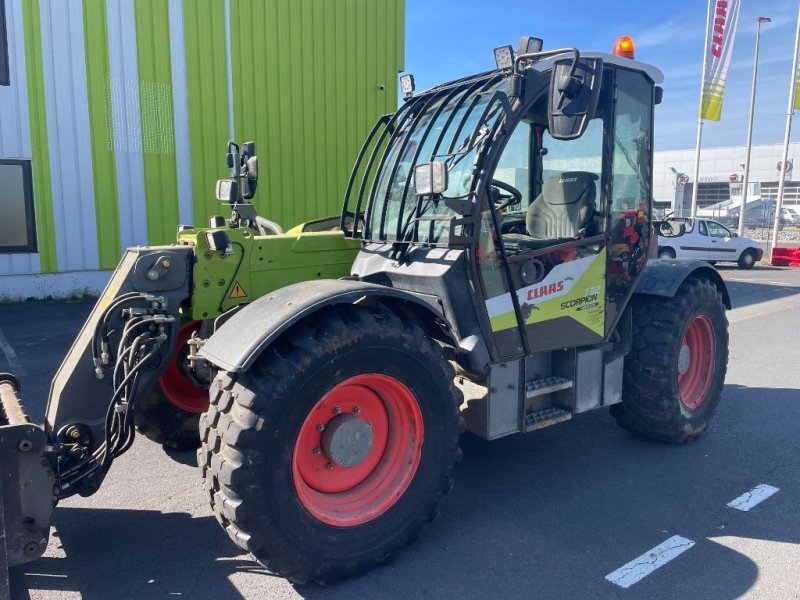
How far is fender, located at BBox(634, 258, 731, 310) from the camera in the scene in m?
4.68

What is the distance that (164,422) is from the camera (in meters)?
4.44

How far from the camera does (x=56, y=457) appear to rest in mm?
3041

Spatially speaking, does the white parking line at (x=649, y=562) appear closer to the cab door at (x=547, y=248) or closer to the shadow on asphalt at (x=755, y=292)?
the cab door at (x=547, y=248)

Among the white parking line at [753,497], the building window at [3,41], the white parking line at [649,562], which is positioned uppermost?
the building window at [3,41]

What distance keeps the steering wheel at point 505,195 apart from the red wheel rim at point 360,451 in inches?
75.8

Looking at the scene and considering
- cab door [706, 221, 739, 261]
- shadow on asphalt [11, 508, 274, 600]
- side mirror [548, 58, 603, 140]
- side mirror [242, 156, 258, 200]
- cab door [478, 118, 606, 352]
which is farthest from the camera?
cab door [706, 221, 739, 261]

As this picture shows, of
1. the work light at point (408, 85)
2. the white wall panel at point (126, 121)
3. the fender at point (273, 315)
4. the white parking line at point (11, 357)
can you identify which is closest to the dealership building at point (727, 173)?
the white wall panel at point (126, 121)

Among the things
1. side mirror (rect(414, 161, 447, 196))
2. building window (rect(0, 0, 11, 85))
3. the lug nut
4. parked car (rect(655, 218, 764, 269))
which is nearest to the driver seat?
side mirror (rect(414, 161, 447, 196))

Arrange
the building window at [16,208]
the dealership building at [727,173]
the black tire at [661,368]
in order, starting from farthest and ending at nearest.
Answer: the dealership building at [727,173] < the building window at [16,208] < the black tire at [661,368]

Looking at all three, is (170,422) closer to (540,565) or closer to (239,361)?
(239,361)

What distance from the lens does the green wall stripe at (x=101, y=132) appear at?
37.2 ft

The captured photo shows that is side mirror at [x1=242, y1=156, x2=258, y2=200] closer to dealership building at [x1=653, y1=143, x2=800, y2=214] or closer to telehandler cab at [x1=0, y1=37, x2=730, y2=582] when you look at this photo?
telehandler cab at [x1=0, y1=37, x2=730, y2=582]

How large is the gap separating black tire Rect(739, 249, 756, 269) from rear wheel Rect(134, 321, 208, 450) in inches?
749

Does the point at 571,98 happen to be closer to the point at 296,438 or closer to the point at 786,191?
the point at 296,438
